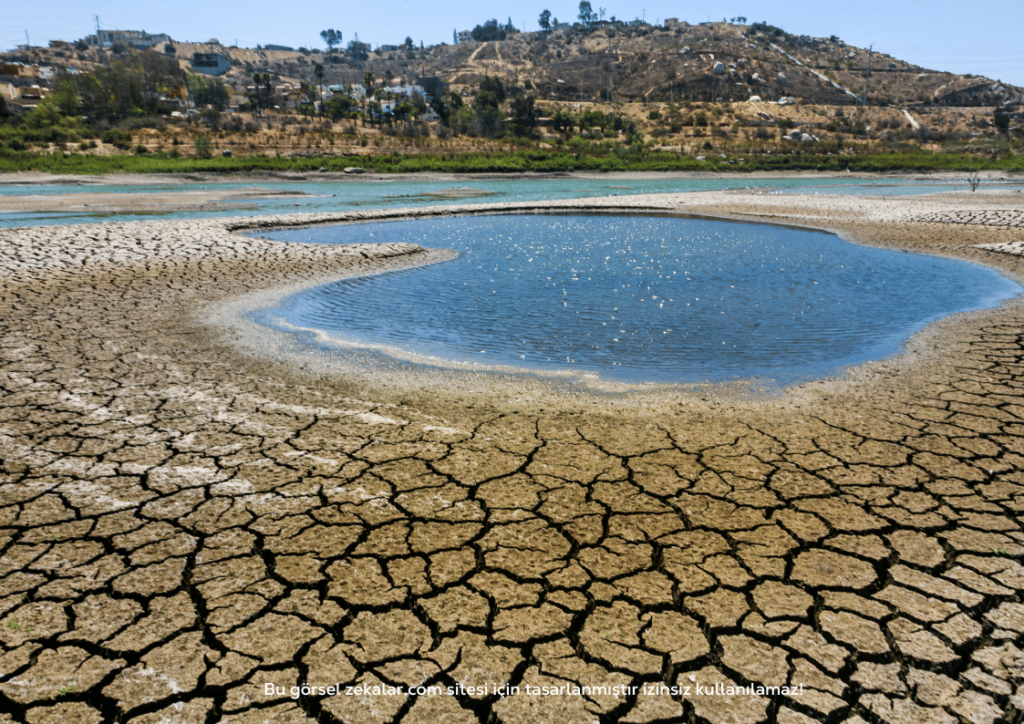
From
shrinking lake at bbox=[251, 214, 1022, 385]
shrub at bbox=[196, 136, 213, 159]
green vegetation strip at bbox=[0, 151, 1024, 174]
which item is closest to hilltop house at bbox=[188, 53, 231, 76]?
shrub at bbox=[196, 136, 213, 159]

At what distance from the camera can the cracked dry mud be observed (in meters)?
2.81

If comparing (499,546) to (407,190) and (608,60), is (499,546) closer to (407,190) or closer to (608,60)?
(407,190)

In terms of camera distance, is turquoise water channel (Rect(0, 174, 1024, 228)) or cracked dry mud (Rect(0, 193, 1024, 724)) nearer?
cracked dry mud (Rect(0, 193, 1024, 724))

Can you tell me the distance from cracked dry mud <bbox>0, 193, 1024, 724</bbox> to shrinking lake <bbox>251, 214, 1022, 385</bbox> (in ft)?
3.88

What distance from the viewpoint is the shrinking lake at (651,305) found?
7820mm

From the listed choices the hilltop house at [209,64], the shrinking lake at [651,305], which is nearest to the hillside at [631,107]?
the hilltop house at [209,64]

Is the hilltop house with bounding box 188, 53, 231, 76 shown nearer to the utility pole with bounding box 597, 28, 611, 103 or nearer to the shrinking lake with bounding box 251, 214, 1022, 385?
the utility pole with bounding box 597, 28, 611, 103

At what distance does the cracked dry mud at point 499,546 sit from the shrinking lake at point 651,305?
3.88 feet

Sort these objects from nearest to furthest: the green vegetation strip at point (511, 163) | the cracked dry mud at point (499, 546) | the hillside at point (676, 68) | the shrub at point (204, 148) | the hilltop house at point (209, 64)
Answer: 1. the cracked dry mud at point (499, 546)
2. the green vegetation strip at point (511, 163)
3. the shrub at point (204, 148)
4. the hillside at point (676, 68)
5. the hilltop house at point (209, 64)

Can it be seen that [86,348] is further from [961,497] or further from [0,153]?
[0,153]

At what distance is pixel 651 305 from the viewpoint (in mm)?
10477

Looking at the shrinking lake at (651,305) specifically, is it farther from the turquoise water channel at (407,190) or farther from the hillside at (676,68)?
the hillside at (676,68)

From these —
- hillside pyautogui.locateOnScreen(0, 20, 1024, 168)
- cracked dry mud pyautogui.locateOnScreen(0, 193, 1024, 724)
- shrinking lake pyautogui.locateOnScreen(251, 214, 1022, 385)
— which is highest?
hillside pyautogui.locateOnScreen(0, 20, 1024, 168)

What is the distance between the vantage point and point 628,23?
568 ft
